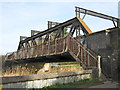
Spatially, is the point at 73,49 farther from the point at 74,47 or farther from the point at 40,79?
the point at 40,79

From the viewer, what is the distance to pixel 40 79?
6.66 metres

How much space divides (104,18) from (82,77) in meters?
11.2

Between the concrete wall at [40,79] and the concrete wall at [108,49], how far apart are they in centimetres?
189

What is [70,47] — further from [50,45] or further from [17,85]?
[17,85]

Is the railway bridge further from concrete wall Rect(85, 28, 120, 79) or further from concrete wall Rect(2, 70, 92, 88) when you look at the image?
concrete wall Rect(2, 70, 92, 88)

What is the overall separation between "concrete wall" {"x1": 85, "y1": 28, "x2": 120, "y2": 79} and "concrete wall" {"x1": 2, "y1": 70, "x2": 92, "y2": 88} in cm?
189

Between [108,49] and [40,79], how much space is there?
5.73 m

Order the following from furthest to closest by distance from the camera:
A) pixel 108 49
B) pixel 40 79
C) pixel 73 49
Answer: pixel 73 49 → pixel 108 49 → pixel 40 79

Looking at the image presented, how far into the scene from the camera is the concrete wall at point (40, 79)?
5707mm

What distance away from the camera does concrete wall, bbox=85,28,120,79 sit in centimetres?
927

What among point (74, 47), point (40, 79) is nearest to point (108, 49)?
point (74, 47)

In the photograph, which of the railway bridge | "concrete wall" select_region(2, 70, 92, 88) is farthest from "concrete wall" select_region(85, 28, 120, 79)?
"concrete wall" select_region(2, 70, 92, 88)

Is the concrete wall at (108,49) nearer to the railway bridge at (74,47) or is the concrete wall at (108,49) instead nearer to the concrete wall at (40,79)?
the railway bridge at (74,47)

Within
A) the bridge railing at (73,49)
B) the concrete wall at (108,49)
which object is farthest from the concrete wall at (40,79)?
the concrete wall at (108,49)
